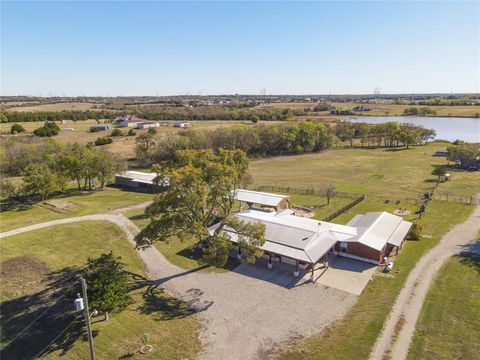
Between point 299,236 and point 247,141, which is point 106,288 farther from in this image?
point 247,141

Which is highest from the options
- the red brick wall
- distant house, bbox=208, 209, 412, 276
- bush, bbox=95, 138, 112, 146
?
bush, bbox=95, 138, 112, 146

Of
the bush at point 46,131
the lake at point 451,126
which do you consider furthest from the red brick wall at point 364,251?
the lake at point 451,126

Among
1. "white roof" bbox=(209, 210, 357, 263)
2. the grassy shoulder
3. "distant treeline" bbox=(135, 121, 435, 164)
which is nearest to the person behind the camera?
the grassy shoulder

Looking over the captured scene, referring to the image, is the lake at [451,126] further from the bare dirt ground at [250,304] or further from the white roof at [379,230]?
the bare dirt ground at [250,304]

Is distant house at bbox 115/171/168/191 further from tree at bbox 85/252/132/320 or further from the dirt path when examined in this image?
the dirt path

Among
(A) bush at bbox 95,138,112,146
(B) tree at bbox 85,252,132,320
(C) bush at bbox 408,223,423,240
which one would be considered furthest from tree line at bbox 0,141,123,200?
(C) bush at bbox 408,223,423,240

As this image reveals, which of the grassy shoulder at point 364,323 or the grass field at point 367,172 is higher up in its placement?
the grass field at point 367,172

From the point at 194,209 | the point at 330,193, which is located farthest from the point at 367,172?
the point at 194,209
